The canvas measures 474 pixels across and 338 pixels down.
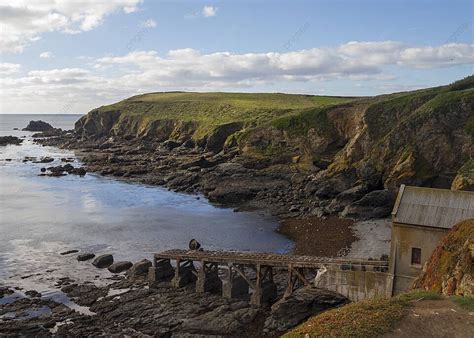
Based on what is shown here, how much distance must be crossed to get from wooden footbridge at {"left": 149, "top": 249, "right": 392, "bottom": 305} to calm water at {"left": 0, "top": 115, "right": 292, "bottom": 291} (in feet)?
24.3

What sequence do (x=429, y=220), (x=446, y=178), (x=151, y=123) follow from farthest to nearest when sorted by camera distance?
(x=151, y=123) → (x=446, y=178) → (x=429, y=220)

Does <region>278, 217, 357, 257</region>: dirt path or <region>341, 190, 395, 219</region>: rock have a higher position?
<region>341, 190, 395, 219</region>: rock

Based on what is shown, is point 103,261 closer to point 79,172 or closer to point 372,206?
point 372,206

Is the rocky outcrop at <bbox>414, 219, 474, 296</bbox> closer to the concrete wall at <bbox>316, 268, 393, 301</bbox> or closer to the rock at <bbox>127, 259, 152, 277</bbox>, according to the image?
the concrete wall at <bbox>316, 268, 393, 301</bbox>

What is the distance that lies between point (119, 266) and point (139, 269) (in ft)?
8.39

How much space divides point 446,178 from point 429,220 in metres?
34.7

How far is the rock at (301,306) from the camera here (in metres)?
29.3

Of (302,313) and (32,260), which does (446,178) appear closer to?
(302,313)

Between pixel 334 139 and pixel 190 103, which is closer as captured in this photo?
pixel 334 139

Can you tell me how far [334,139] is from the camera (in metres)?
82.0

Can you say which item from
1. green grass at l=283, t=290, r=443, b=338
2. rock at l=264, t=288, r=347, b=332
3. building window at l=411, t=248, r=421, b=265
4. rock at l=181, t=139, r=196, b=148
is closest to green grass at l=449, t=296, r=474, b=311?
green grass at l=283, t=290, r=443, b=338

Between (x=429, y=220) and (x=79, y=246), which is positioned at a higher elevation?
(x=429, y=220)

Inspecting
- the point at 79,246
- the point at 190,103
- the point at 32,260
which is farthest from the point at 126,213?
the point at 190,103

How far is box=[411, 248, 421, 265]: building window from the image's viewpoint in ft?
92.2
